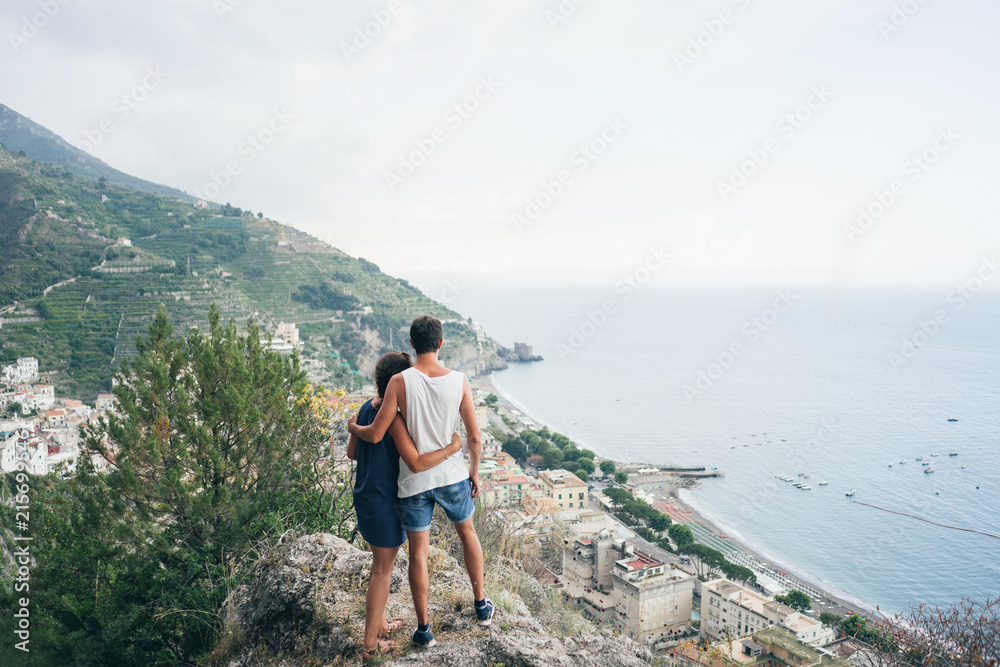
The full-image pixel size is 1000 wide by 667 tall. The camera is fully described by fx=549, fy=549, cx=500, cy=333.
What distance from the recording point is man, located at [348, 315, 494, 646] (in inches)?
85.0

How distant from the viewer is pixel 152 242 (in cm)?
5669

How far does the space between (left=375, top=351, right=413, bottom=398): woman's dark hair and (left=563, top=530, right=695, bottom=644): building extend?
46.4 ft

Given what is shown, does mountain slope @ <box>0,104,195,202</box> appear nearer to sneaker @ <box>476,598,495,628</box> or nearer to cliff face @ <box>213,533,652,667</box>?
cliff face @ <box>213,533,652,667</box>

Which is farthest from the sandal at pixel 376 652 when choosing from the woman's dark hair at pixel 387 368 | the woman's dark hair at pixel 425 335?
the woman's dark hair at pixel 425 335

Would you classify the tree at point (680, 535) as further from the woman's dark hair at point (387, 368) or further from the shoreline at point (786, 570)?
the woman's dark hair at point (387, 368)

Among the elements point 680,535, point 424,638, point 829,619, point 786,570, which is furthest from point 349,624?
point 786,570

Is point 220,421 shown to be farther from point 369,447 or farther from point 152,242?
point 152,242

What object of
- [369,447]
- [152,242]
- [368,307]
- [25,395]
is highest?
[152,242]

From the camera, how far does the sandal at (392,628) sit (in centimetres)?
236

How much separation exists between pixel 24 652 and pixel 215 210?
265 feet

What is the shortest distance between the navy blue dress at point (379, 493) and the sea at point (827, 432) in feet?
19.7

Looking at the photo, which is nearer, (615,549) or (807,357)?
(615,549)

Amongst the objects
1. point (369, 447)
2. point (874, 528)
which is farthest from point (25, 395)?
point (874, 528)

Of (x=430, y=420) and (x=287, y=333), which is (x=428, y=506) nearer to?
(x=430, y=420)
